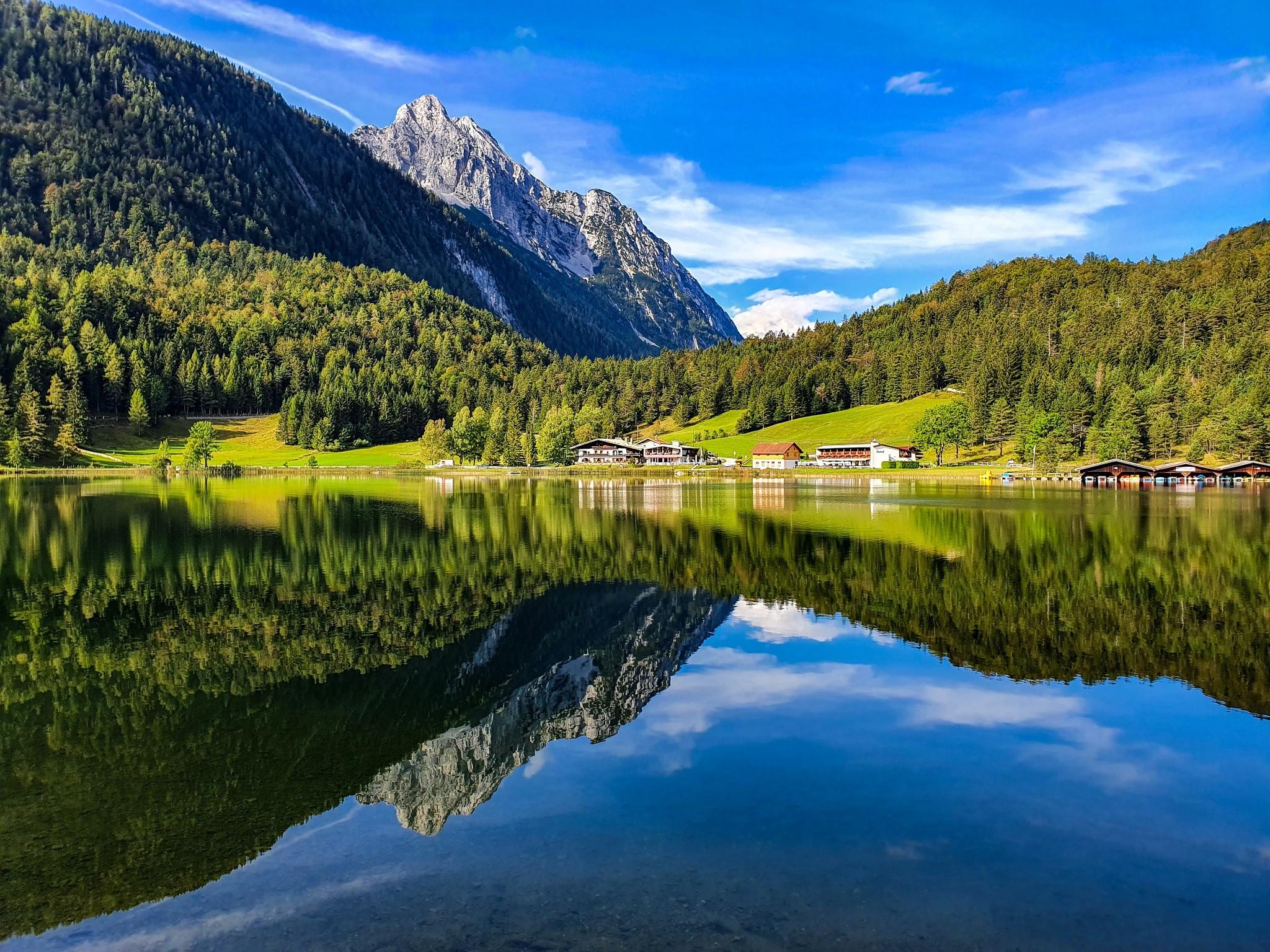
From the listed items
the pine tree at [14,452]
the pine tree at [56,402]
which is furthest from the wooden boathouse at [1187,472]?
the pine tree at [56,402]

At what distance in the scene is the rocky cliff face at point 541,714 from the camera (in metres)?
13.8

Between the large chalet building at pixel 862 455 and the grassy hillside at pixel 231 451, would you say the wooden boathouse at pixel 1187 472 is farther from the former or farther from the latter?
the grassy hillside at pixel 231 451

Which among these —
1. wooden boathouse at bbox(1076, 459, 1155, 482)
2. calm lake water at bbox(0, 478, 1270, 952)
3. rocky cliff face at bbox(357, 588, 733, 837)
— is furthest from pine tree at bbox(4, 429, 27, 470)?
wooden boathouse at bbox(1076, 459, 1155, 482)

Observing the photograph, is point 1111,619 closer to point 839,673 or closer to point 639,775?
point 839,673

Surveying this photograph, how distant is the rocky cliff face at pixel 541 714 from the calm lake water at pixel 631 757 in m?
0.10

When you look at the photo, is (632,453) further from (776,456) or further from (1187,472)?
(1187,472)

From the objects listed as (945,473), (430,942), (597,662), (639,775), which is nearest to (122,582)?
(597,662)

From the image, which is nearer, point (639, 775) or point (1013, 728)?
point (639, 775)

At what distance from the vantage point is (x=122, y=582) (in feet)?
105

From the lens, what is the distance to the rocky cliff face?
1378 centimetres

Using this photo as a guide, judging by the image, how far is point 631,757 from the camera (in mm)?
15734

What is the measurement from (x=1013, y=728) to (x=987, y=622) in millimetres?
10441

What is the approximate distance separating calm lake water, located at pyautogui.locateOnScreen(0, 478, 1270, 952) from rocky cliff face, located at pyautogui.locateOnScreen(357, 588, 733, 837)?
0.10 m

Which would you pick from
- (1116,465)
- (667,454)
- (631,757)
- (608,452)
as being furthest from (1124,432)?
(631,757)
